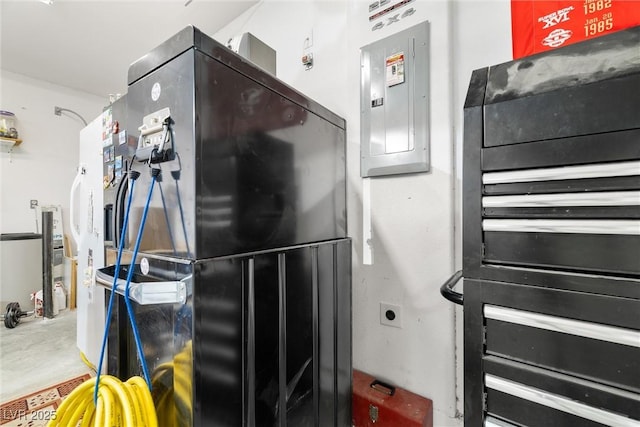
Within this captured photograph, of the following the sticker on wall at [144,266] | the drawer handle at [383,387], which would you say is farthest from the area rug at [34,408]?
the drawer handle at [383,387]

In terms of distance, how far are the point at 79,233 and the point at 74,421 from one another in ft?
8.20

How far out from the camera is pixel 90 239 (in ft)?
8.36

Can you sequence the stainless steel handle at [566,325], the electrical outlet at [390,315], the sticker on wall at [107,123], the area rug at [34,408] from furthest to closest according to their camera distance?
1. the sticker on wall at [107,123]
2. the area rug at [34,408]
3. the electrical outlet at [390,315]
4. the stainless steel handle at [566,325]

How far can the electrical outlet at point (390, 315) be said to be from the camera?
5.57 feet

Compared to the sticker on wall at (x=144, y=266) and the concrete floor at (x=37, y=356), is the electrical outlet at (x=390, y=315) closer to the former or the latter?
the sticker on wall at (x=144, y=266)

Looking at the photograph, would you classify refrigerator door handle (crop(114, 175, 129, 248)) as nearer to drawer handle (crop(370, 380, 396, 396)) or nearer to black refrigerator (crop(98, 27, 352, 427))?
black refrigerator (crop(98, 27, 352, 427))

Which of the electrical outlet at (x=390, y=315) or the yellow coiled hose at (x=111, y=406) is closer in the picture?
the yellow coiled hose at (x=111, y=406)

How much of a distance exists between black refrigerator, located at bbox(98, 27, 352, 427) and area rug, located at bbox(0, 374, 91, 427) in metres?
1.30

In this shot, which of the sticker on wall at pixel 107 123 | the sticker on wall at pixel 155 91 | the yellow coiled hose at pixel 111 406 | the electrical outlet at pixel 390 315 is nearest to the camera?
the yellow coiled hose at pixel 111 406

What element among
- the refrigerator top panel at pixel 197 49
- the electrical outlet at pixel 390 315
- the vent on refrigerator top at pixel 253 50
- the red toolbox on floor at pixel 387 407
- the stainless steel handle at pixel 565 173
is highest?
the vent on refrigerator top at pixel 253 50

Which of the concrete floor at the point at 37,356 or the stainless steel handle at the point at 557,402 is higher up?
the stainless steel handle at the point at 557,402

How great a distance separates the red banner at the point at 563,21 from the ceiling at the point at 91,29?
7.91ft

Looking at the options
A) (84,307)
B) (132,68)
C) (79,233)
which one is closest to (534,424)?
(132,68)

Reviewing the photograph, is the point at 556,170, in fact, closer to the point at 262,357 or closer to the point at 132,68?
the point at 262,357
